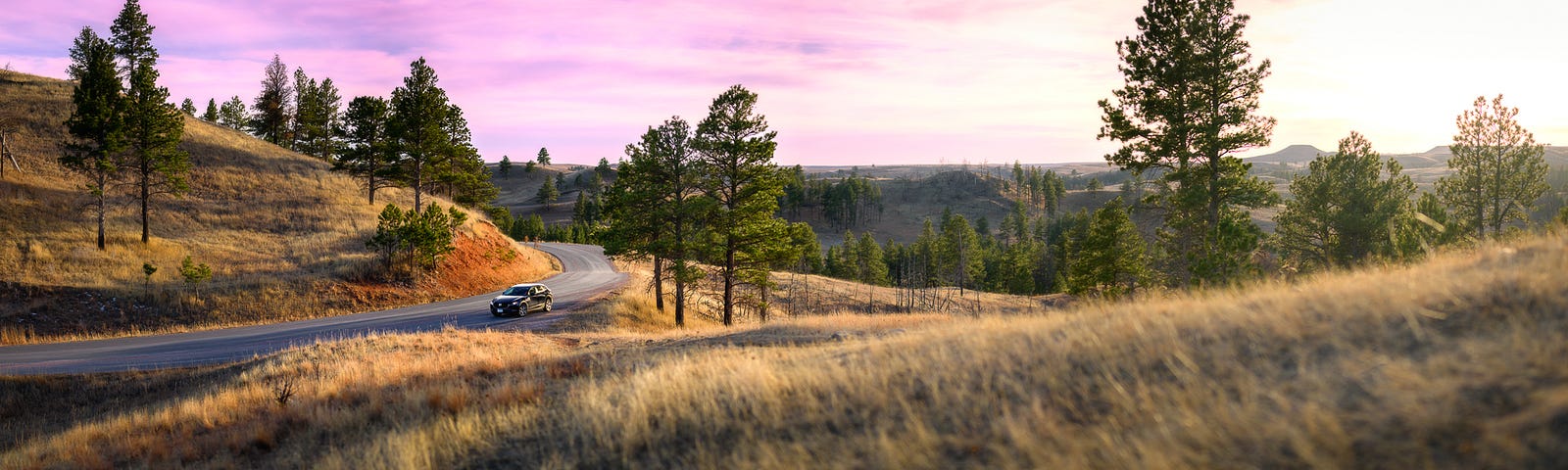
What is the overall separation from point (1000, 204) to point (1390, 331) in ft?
589

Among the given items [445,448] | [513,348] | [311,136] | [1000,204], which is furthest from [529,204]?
[445,448]

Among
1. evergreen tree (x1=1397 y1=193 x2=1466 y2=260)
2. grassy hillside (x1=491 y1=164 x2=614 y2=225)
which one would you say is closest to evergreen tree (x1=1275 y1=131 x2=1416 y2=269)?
evergreen tree (x1=1397 y1=193 x2=1466 y2=260)

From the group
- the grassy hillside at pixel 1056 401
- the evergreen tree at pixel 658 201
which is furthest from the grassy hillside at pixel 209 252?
the grassy hillside at pixel 1056 401

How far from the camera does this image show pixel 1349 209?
2803 cm

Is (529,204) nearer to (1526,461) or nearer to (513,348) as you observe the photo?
(513,348)

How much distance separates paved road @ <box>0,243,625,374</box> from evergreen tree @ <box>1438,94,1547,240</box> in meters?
44.2

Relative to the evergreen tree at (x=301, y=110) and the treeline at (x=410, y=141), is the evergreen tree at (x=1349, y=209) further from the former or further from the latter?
the evergreen tree at (x=301, y=110)

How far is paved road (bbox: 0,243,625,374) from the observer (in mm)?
20172

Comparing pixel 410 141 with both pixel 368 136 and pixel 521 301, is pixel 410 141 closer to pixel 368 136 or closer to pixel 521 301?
pixel 368 136

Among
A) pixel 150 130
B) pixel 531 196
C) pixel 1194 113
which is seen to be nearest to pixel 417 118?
pixel 150 130

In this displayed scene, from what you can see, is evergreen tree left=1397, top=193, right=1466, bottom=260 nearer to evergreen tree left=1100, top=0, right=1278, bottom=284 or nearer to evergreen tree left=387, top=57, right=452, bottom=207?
evergreen tree left=1100, top=0, right=1278, bottom=284

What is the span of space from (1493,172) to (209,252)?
66118mm

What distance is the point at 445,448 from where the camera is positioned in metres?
7.11

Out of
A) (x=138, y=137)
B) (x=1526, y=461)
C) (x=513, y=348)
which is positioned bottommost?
(x=513, y=348)
